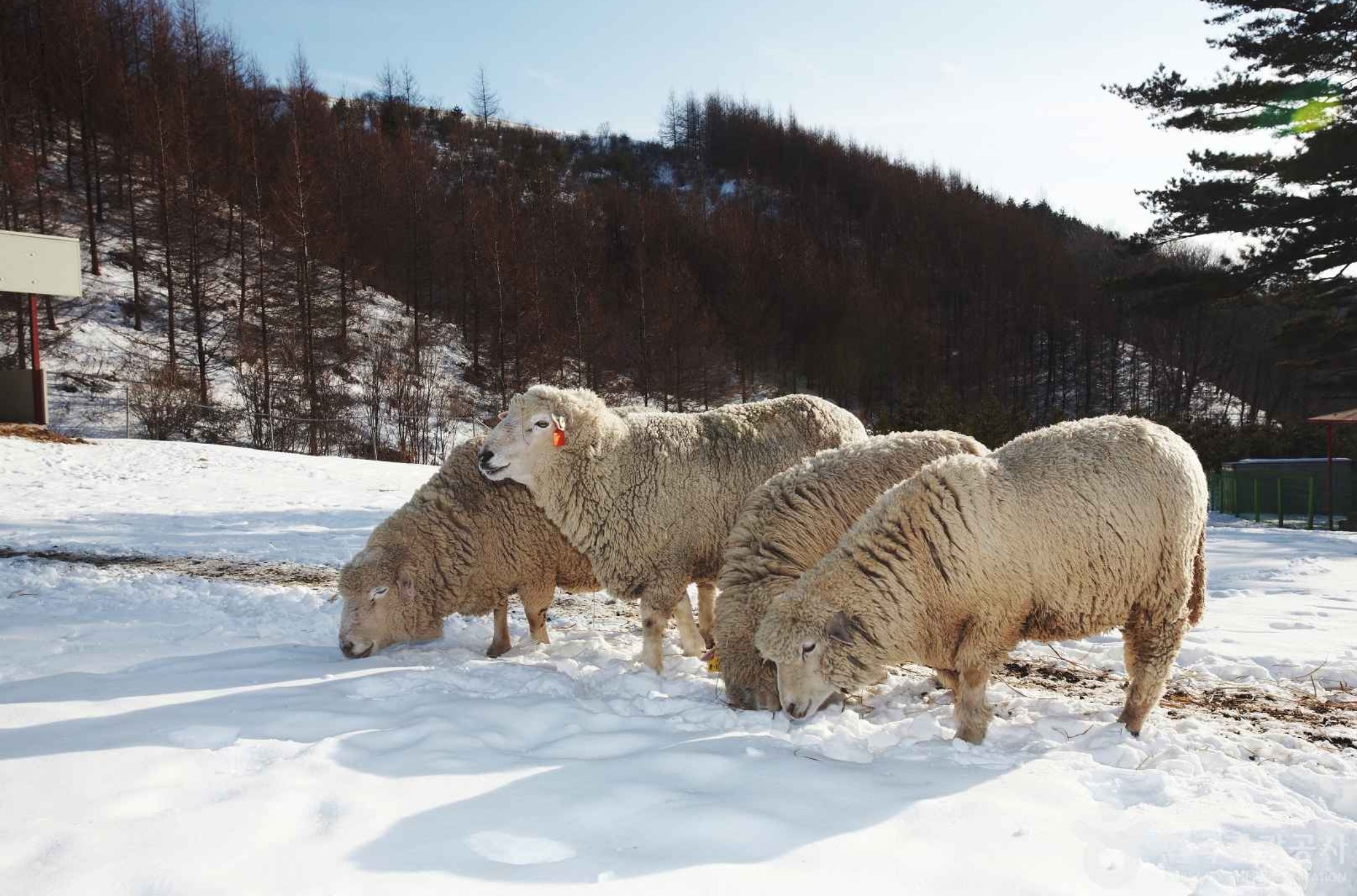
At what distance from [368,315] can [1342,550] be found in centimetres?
3383

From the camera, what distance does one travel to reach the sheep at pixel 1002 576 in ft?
14.6

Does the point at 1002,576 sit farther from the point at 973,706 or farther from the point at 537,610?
the point at 537,610

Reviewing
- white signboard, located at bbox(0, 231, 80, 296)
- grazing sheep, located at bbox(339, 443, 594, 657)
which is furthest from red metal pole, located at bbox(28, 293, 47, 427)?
grazing sheep, located at bbox(339, 443, 594, 657)

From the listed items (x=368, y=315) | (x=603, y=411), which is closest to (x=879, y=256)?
(x=368, y=315)

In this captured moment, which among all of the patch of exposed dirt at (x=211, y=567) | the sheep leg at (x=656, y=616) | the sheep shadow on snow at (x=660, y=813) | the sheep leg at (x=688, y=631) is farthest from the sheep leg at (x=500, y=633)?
the sheep shadow on snow at (x=660, y=813)

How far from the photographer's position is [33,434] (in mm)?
17547

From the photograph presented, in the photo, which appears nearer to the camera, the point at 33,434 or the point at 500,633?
the point at 500,633

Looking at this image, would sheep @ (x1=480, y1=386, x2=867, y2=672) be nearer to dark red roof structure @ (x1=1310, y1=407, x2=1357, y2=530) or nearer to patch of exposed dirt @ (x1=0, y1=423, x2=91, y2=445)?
patch of exposed dirt @ (x1=0, y1=423, x2=91, y2=445)

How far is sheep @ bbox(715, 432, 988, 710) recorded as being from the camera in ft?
16.6

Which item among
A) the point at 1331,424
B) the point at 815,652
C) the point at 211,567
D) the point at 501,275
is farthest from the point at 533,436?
the point at 501,275

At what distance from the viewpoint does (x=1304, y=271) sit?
20734 millimetres

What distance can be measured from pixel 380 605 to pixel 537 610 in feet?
4.06

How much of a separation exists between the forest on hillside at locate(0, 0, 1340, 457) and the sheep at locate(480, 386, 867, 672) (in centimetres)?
1984

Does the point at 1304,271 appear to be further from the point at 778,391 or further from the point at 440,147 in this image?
the point at 440,147
